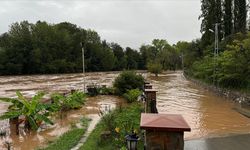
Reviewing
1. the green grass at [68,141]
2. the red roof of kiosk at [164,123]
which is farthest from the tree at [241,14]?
the red roof of kiosk at [164,123]

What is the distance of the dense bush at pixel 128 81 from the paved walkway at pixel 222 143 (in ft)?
43.7

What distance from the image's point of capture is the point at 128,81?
25.0 meters

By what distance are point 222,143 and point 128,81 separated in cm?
1483

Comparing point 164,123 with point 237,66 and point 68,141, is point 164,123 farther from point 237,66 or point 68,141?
point 237,66

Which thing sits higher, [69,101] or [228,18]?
[228,18]

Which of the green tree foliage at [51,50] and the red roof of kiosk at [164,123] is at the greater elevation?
the green tree foliage at [51,50]

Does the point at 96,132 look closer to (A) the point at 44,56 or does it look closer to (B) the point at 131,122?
(B) the point at 131,122

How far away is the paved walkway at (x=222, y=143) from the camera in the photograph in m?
10.0

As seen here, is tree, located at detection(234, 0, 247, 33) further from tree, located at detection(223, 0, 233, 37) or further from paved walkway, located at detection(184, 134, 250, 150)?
paved walkway, located at detection(184, 134, 250, 150)

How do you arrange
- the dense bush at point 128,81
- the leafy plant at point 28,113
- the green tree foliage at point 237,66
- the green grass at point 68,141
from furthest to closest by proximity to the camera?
the dense bush at point 128,81, the green tree foliage at point 237,66, the leafy plant at point 28,113, the green grass at point 68,141

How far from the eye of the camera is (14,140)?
12.2 meters

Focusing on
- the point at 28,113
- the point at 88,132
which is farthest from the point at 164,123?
the point at 28,113

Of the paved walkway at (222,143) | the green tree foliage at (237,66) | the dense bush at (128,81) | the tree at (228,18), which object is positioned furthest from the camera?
the tree at (228,18)

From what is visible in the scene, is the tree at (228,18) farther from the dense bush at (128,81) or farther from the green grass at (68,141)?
the green grass at (68,141)
